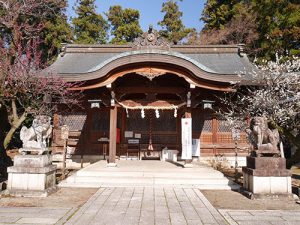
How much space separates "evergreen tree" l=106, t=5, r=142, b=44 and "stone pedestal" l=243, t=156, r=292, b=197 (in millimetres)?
32402

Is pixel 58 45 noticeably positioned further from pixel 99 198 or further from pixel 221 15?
pixel 99 198

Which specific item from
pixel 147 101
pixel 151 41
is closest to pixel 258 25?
pixel 151 41

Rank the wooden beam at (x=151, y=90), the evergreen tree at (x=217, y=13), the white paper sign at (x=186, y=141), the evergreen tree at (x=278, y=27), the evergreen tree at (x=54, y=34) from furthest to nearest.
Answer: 1. the evergreen tree at (x=217, y=13)
2. the evergreen tree at (x=54, y=34)
3. the evergreen tree at (x=278, y=27)
4. the wooden beam at (x=151, y=90)
5. the white paper sign at (x=186, y=141)

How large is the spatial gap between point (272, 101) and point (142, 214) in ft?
25.8

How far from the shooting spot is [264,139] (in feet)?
30.2

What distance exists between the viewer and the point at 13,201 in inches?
312

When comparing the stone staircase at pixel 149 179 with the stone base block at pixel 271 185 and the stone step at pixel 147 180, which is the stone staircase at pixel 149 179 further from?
the stone base block at pixel 271 185

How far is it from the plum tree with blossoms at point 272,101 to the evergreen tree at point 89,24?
26686mm

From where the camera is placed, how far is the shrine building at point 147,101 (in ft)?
40.8

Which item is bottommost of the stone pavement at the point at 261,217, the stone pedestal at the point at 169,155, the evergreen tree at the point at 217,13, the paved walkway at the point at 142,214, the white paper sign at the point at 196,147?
the stone pavement at the point at 261,217

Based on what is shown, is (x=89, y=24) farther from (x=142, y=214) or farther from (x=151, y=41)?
(x=142, y=214)

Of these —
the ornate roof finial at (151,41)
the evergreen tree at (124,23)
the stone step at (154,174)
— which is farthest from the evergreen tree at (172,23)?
the stone step at (154,174)

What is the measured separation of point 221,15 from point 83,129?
78.0 feet

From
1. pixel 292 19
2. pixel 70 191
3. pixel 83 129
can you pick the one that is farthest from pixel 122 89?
pixel 292 19
